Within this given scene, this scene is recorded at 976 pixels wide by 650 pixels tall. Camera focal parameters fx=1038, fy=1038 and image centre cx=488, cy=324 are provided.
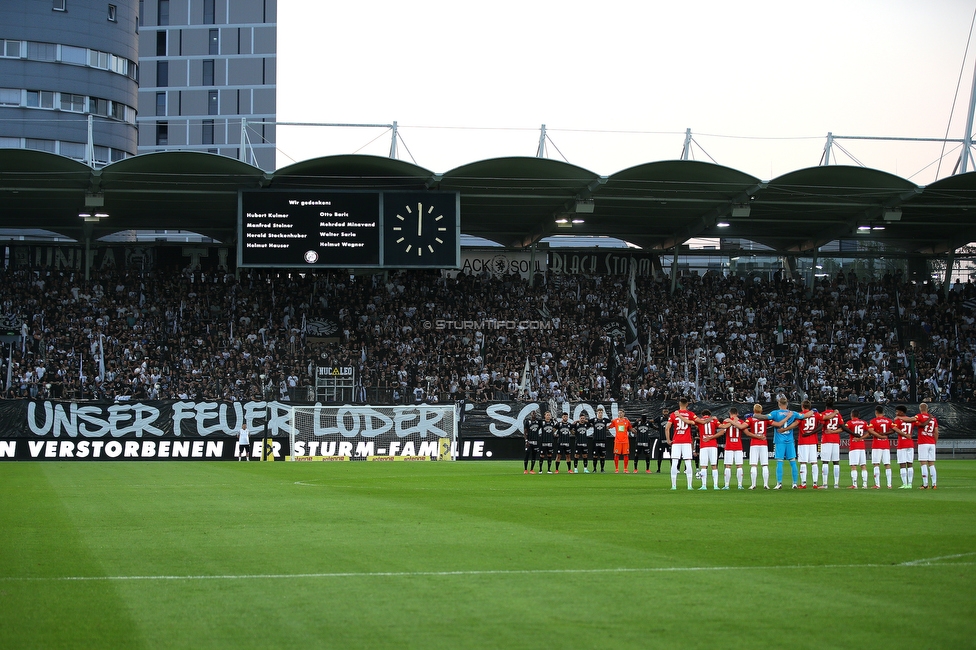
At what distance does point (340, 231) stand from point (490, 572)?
32.0 metres

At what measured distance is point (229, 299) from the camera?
47.4m

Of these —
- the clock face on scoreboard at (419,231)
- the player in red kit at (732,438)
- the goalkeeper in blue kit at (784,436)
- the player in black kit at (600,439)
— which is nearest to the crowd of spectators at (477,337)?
the clock face on scoreboard at (419,231)

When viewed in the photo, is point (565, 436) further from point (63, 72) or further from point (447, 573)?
point (63, 72)

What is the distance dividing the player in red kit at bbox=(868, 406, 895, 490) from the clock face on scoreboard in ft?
71.1

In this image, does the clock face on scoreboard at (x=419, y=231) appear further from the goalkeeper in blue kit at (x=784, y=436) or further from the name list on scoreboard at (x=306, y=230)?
the goalkeeper in blue kit at (x=784, y=436)

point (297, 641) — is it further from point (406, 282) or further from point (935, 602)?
point (406, 282)

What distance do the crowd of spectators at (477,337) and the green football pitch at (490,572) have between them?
79.8 ft

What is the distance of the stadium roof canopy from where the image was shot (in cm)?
4009

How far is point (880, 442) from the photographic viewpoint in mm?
22453

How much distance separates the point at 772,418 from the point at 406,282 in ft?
97.1

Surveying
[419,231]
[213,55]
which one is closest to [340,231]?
[419,231]

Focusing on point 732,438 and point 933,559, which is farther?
point 732,438

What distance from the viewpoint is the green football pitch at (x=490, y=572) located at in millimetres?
7340

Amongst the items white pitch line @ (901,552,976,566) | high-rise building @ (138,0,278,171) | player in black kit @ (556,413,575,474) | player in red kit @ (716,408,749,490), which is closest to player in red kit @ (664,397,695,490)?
player in red kit @ (716,408,749,490)
